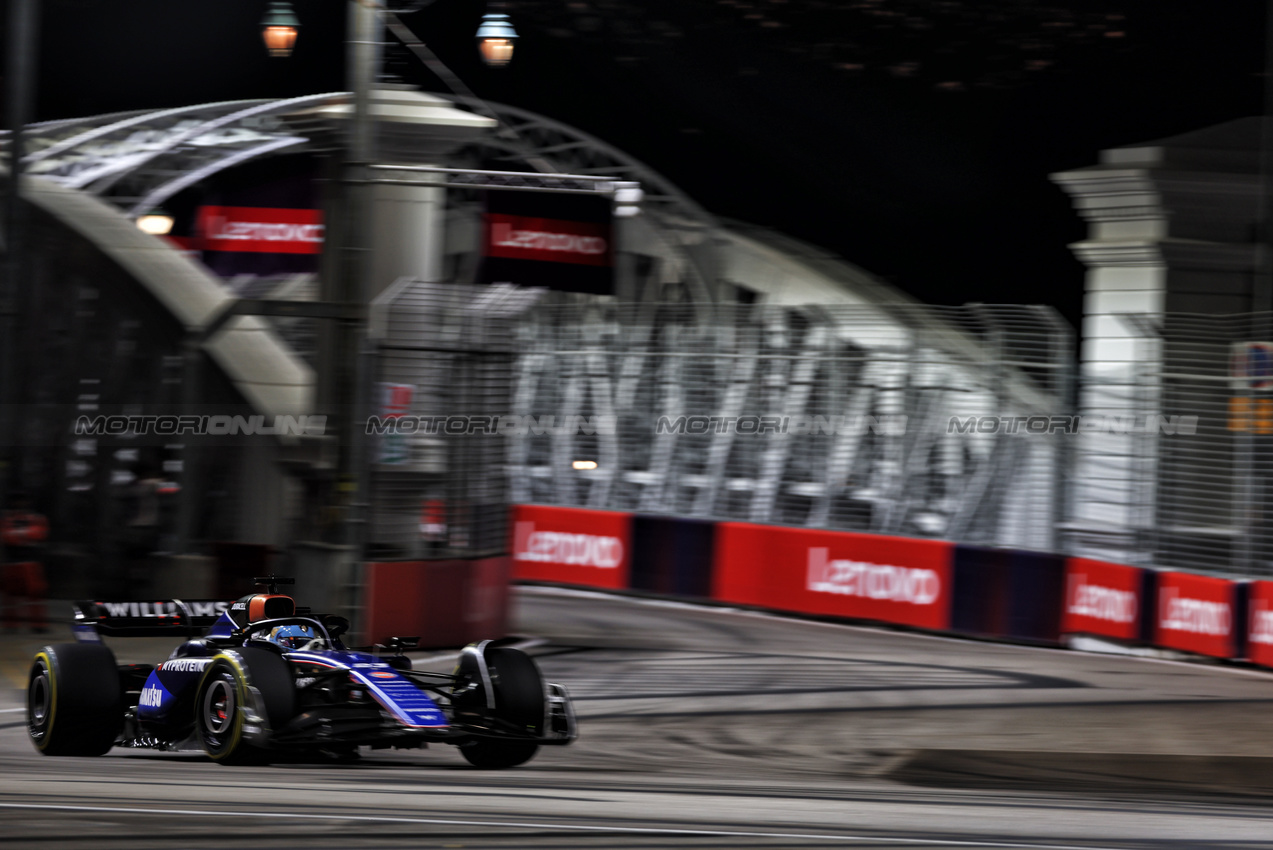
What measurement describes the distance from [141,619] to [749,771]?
3674 mm

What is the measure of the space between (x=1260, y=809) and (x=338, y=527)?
338 inches

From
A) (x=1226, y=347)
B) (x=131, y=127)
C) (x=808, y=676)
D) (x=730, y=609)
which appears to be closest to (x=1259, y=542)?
(x=1226, y=347)

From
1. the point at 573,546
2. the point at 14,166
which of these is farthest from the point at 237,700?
the point at 573,546

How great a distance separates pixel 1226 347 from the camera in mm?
16109

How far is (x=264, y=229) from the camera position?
27828 mm

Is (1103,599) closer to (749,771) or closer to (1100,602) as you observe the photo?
(1100,602)

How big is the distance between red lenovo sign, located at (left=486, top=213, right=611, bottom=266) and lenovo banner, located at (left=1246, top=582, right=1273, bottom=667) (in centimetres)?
1533

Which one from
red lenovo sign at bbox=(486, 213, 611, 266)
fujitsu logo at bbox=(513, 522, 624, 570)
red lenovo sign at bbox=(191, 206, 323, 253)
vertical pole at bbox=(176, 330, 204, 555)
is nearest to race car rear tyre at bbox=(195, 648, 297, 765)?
vertical pole at bbox=(176, 330, 204, 555)

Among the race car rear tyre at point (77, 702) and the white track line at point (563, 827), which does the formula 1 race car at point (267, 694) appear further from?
the white track line at point (563, 827)

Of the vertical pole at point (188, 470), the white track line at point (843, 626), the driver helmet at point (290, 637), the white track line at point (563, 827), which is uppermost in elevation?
the vertical pole at point (188, 470)

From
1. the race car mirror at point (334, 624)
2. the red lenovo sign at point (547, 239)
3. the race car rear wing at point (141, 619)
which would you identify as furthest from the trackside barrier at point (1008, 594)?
the red lenovo sign at point (547, 239)

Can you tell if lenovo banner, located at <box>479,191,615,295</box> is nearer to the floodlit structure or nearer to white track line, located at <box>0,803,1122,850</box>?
the floodlit structure

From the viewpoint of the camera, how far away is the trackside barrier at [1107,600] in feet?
52.9

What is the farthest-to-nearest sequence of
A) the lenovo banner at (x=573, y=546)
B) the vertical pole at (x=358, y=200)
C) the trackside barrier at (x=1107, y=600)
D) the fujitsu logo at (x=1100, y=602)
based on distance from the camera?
1. the lenovo banner at (x=573, y=546)
2. the fujitsu logo at (x=1100, y=602)
3. the trackside barrier at (x=1107, y=600)
4. the vertical pole at (x=358, y=200)
